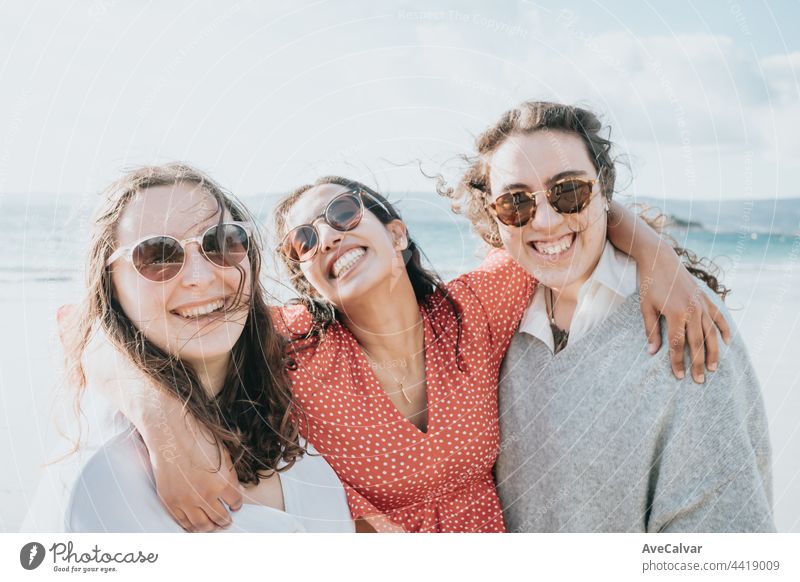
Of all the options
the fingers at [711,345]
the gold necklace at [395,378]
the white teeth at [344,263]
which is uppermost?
the white teeth at [344,263]

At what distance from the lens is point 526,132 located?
4.91ft

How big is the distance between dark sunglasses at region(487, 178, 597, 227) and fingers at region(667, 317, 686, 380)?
0.30 metres

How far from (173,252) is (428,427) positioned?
617 mm

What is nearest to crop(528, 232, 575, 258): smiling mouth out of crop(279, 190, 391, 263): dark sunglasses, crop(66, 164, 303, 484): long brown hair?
crop(279, 190, 391, 263): dark sunglasses

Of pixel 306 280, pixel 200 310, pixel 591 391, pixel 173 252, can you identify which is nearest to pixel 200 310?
pixel 200 310

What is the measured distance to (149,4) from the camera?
60.4 inches

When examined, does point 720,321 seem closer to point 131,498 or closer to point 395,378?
point 395,378

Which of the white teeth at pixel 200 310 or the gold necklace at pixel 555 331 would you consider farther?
the gold necklace at pixel 555 331

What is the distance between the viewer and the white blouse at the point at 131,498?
1251 mm

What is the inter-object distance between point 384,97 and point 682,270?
2.48 feet

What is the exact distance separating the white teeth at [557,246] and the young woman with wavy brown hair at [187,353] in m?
0.59

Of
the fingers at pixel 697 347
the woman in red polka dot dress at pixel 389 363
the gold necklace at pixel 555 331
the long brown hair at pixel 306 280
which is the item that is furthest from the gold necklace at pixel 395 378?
the fingers at pixel 697 347
